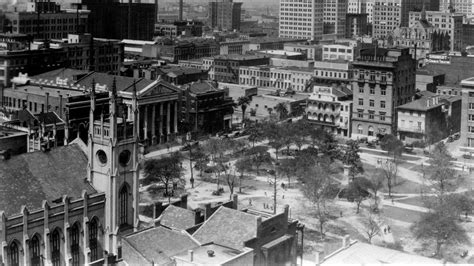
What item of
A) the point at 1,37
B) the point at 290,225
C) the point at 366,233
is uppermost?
the point at 1,37

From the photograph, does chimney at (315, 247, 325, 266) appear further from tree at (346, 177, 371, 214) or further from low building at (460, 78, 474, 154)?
low building at (460, 78, 474, 154)

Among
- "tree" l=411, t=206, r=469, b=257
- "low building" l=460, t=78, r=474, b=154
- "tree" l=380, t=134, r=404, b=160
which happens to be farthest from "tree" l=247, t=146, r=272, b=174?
"tree" l=411, t=206, r=469, b=257

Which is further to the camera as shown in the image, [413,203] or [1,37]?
[1,37]

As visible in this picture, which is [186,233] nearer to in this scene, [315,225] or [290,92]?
[315,225]

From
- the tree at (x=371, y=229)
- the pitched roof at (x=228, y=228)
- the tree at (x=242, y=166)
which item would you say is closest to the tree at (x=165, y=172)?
the tree at (x=242, y=166)

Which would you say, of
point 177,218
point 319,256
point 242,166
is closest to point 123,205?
point 177,218

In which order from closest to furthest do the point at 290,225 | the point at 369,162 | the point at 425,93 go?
the point at 290,225 → the point at 369,162 → the point at 425,93

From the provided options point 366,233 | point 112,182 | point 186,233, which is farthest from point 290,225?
point 366,233
